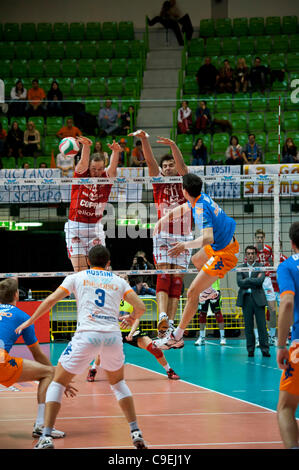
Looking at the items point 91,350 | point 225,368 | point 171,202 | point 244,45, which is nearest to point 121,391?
point 91,350

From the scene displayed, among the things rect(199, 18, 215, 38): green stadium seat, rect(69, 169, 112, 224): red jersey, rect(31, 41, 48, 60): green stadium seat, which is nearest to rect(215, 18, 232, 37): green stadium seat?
rect(199, 18, 215, 38): green stadium seat

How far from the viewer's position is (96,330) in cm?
571

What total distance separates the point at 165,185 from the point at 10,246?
10.9m

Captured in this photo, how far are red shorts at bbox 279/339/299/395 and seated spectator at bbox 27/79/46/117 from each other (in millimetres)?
16742

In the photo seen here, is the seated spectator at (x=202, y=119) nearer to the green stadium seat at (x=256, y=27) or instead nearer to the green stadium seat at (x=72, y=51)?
the green stadium seat at (x=256, y=27)

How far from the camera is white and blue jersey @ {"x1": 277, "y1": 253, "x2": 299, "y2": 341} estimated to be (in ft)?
16.6

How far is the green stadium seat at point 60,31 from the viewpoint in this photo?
2469 cm

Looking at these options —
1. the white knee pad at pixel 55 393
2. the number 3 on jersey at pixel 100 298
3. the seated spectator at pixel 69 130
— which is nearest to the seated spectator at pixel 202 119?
the seated spectator at pixel 69 130

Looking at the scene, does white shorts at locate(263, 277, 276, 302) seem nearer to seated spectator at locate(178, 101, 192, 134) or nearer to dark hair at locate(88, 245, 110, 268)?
seated spectator at locate(178, 101, 192, 134)

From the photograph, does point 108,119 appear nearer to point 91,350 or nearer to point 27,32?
point 27,32

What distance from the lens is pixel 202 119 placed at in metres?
19.5

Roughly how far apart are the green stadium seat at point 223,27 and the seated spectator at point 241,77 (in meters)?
3.62
